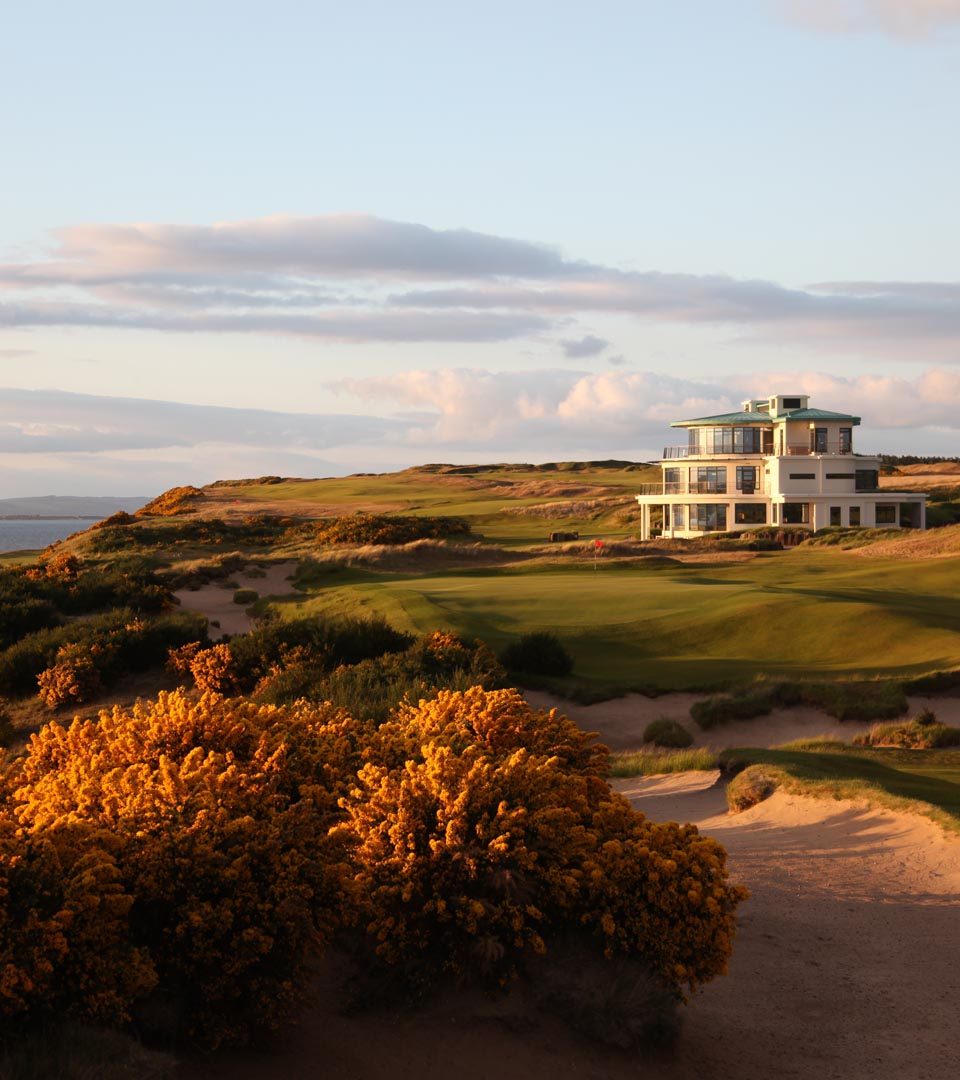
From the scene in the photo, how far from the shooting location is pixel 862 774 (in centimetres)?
1346

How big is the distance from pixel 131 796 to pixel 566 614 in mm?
19553

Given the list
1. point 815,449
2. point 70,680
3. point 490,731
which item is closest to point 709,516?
point 815,449

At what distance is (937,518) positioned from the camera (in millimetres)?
67062

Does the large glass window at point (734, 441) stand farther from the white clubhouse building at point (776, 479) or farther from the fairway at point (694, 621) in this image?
the fairway at point (694, 621)

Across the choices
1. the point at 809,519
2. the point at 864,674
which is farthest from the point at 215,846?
the point at 809,519

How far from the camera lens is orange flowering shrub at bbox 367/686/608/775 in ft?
30.8

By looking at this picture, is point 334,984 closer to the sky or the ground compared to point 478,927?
closer to the ground

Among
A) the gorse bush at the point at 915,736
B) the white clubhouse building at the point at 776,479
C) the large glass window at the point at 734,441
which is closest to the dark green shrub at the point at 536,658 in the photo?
the gorse bush at the point at 915,736

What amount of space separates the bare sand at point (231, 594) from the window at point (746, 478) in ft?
104

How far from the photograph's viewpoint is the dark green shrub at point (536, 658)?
68.6 ft

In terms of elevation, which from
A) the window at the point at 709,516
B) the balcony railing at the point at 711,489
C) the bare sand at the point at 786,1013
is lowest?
the bare sand at the point at 786,1013

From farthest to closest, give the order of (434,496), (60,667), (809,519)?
(434,496)
(809,519)
(60,667)

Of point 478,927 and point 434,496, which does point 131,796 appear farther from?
point 434,496

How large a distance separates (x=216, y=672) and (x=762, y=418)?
5088 centimetres
